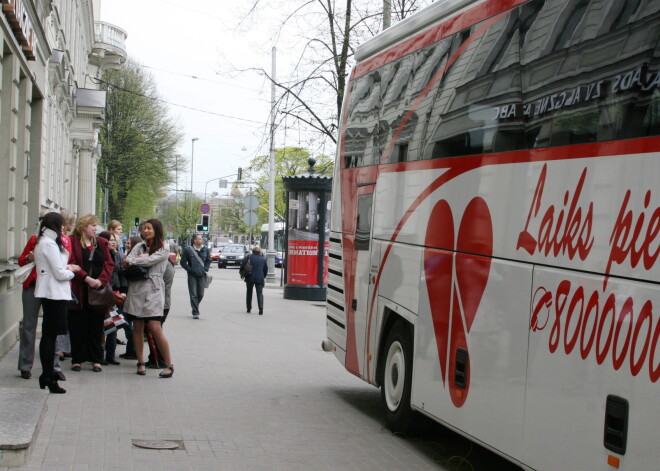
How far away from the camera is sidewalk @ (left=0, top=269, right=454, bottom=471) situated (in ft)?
23.7

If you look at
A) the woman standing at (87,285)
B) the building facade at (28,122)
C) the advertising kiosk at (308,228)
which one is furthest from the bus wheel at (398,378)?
the advertising kiosk at (308,228)

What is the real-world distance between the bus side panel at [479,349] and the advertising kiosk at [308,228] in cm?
1888

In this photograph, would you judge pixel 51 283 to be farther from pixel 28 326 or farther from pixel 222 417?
pixel 222 417

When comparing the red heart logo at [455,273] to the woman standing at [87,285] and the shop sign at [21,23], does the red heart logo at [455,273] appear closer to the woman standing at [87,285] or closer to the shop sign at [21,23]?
the woman standing at [87,285]

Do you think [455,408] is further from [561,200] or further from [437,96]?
[437,96]

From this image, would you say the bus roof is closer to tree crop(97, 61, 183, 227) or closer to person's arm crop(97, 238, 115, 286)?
person's arm crop(97, 238, 115, 286)

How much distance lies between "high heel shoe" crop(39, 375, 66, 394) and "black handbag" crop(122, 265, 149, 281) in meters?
1.72

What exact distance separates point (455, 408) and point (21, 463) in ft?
10.0

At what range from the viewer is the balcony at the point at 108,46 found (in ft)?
139

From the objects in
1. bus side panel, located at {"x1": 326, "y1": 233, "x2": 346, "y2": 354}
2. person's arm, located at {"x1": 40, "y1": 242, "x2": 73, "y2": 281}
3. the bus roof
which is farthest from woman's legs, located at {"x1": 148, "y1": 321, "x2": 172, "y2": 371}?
the bus roof

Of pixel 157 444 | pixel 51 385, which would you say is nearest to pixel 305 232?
pixel 51 385

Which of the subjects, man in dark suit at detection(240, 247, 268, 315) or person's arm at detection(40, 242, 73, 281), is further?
man in dark suit at detection(240, 247, 268, 315)

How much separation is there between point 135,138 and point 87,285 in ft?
160

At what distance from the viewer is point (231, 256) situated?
198ft
